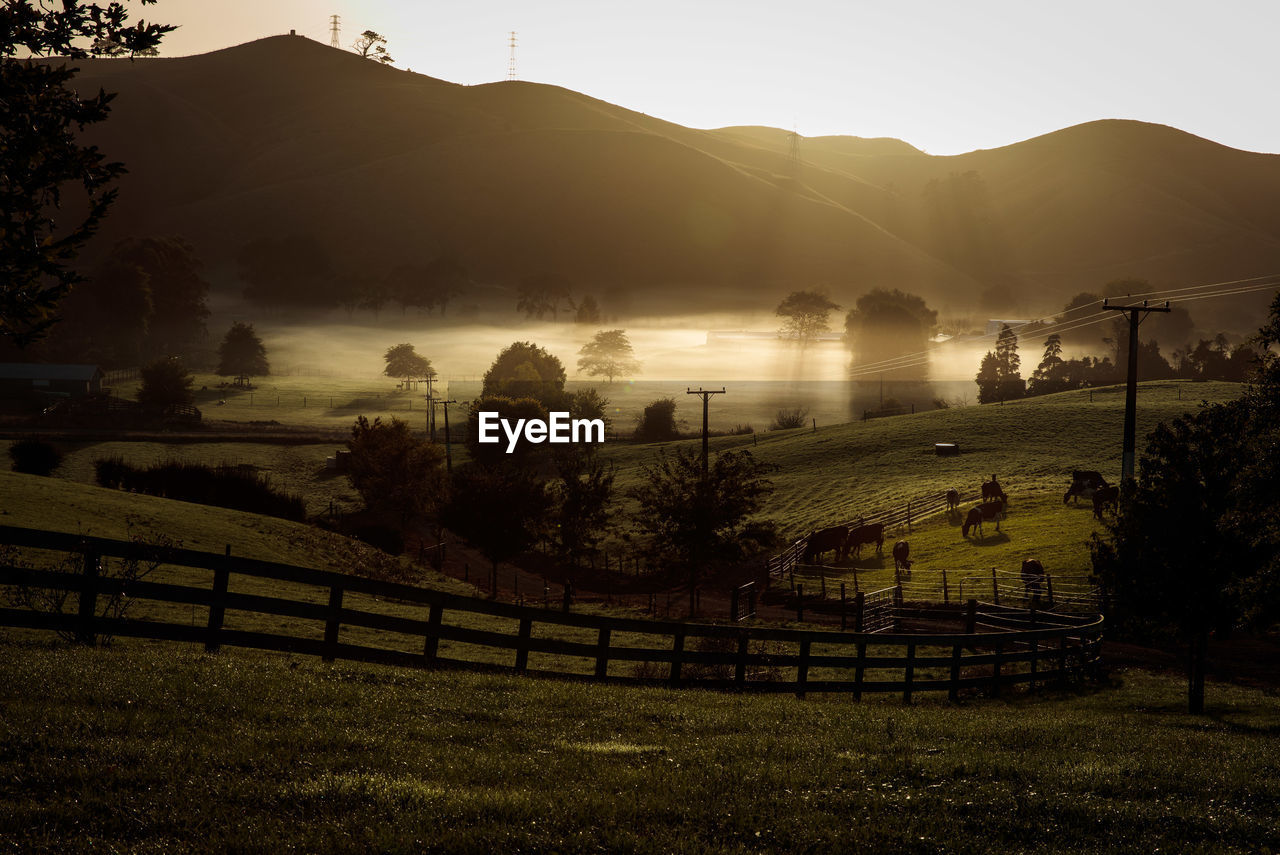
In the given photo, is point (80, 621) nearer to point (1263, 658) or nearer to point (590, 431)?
point (1263, 658)

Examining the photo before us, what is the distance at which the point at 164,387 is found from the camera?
368ft

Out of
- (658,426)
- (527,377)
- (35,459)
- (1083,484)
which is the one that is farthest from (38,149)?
(527,377)

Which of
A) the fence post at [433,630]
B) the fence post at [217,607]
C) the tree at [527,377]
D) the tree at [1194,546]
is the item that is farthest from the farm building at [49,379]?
the tree at [1194,546]

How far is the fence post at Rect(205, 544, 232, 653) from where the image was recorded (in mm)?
12945

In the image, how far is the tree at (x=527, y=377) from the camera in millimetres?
123688

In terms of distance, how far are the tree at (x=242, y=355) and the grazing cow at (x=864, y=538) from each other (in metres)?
126

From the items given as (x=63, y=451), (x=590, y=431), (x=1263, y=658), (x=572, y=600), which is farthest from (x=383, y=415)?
(x=1263, y=658)

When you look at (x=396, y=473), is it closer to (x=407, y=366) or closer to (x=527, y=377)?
(x=527, y=377)

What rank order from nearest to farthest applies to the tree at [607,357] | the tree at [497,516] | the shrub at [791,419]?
the tree at [497,516] < the shrub at [791,419] < the tree at [607,357]

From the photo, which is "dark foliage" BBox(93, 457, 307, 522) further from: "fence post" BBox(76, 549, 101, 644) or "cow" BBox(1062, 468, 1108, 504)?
"fence post" BBox(76, 549, 101, 644)

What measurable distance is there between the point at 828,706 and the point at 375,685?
7.73 m

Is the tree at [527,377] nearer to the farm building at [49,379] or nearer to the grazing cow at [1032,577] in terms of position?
the farm building at [49,379]

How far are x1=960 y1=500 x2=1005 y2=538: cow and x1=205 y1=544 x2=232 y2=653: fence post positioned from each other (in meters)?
46.3

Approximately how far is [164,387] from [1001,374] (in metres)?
136
